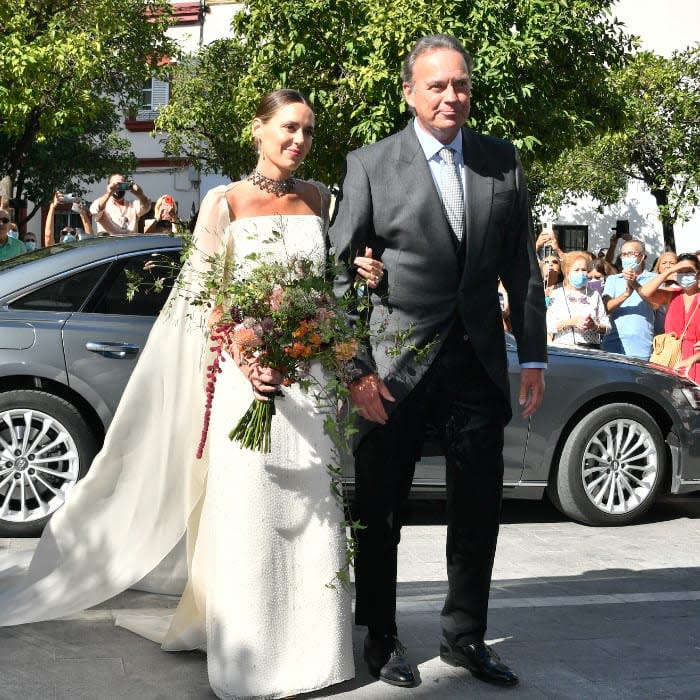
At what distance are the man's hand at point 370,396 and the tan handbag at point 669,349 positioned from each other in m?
6.05

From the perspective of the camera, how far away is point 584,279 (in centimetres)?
1067

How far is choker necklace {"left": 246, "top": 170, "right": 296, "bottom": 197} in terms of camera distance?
4578mm

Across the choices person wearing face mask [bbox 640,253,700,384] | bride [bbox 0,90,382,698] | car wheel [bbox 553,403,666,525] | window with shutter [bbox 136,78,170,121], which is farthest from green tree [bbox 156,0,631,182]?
window with shutter [bbox 136,78,170,121]

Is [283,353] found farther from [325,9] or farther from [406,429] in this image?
[325,9]

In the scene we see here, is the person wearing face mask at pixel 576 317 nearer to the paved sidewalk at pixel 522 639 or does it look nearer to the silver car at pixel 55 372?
the paved sidewalk at pixel 522 639

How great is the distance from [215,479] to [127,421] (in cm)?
105

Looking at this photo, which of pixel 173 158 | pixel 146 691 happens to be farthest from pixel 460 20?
pixel 173 158

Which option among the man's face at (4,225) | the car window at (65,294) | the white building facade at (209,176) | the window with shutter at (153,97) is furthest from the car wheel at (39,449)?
the window with shutter at (153,97)

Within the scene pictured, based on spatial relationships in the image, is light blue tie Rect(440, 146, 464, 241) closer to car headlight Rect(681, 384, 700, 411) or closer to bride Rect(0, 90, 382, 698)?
bride Rect(0, 90, 382, 698)

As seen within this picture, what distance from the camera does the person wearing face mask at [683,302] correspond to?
985cm

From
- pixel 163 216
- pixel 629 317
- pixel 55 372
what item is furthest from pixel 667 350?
pixel 55 372

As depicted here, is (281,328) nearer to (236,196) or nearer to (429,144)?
(236,196)

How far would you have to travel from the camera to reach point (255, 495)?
431 cm

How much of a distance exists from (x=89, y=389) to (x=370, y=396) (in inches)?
131
